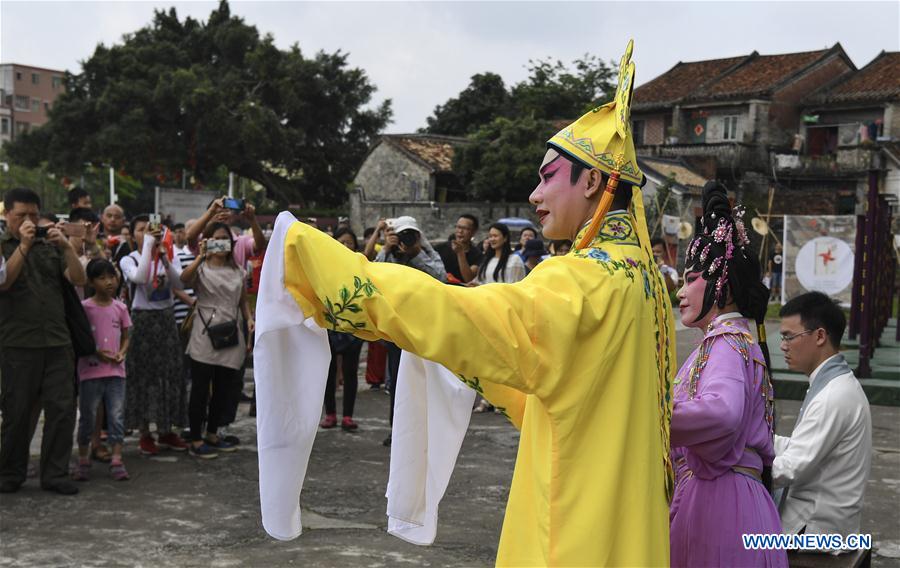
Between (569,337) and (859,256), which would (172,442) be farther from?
(859,256)

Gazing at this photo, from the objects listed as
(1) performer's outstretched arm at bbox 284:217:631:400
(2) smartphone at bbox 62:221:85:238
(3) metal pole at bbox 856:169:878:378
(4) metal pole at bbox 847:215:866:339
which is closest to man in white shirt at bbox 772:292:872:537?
(1) performer's outstretched arm at bbox 284:217:631:400

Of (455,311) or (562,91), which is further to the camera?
(562,91)

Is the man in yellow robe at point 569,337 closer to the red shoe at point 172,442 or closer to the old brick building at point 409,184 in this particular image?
the red shoe at point 172,442

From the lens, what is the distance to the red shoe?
23.3 feet

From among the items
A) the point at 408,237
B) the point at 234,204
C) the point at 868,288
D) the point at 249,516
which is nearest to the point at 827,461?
the point at 249,516

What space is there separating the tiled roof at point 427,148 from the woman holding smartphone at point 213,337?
1080 inches

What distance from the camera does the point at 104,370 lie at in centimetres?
632

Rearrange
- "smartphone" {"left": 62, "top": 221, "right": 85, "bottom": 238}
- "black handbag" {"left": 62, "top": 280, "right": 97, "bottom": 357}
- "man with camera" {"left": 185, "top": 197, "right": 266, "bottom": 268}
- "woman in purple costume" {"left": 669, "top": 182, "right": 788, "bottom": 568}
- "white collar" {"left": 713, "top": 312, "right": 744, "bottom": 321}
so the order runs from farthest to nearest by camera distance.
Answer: "smartphone" {"left": 62, "top": 221, "right": 85, "bottom": 238} → "man with camera" {"left": 185, "top": 197, "right": 266, "bottom": 268} → "black handbag" {"left": 62, "top": 280, "right": 97, "bottom": 357} → "white collar" {"left": 713, "top": 312, "right": 744, "bottom": 321} → "woman in purple costume" {"left": 669, "top": 182, "right": 788, "bottom": 568}

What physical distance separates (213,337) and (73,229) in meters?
1.28

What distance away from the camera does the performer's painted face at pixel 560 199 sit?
2.55 m

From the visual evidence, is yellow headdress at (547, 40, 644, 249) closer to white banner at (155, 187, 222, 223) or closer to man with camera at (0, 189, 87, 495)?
man with camera at (0, 189, 87, 495)

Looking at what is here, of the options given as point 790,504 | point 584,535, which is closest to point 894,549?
point 790,504

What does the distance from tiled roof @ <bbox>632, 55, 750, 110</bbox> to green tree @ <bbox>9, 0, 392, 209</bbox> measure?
38.0 feet

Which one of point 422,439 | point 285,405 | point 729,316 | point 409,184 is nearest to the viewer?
point 285,405
